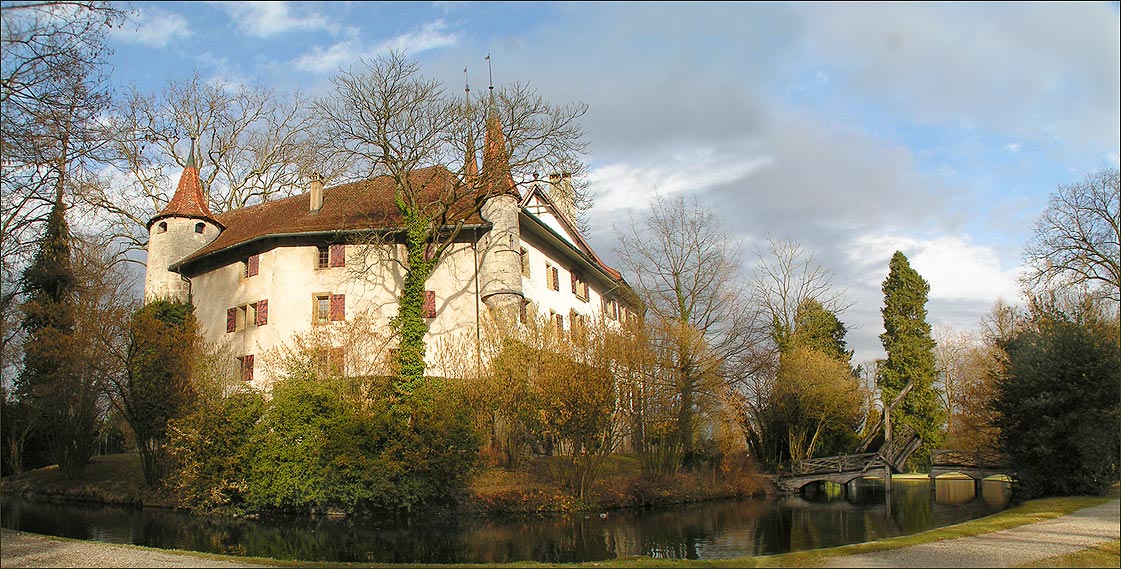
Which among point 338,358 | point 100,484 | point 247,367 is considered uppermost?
point 338,358

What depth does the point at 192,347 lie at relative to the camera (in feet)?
95.8

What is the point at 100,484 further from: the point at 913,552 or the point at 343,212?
the point at 913,552

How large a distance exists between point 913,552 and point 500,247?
22.4m

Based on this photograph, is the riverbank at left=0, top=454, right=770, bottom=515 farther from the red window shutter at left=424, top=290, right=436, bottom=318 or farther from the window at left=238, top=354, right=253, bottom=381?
the red window shutter at left=424, top=290, right=436, bottom=318

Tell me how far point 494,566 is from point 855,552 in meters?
5.73

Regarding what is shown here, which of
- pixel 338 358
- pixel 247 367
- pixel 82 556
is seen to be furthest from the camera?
pixel 247 367

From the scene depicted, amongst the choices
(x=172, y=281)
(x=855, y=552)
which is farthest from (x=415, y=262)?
(x=855, y=552)

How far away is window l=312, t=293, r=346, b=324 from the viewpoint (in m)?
31.9

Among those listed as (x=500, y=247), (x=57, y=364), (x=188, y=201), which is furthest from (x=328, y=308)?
(x=188, y=201)

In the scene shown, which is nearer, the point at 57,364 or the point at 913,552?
the point at 913,552

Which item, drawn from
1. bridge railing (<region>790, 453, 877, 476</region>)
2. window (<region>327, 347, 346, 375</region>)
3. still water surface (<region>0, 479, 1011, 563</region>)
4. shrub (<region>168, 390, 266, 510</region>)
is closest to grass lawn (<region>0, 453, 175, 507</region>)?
still water surface (<region>0, 479, 1011, 563</region>)

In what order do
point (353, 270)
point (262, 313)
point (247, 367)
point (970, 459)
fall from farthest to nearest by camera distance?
point (247, 367) < point (262, 313) < point (353, 270) < point (970, 459)

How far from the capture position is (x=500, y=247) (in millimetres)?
32125

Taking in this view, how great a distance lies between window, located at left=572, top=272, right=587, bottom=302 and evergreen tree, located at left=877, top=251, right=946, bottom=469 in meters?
15.6
